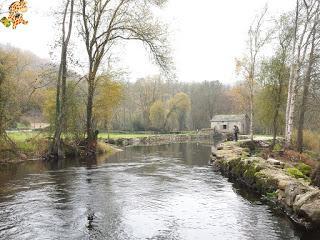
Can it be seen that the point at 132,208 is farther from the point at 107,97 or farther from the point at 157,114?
the point at 157,114

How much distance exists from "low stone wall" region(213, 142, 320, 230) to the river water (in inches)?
19.3

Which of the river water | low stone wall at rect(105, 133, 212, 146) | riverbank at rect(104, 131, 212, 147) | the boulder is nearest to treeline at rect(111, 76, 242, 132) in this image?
riverbank at rect(104, 131, 212, 147)

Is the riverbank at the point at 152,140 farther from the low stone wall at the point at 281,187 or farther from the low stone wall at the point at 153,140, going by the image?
the low stone wall at the point at 281,187

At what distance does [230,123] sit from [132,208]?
6893 centimetres

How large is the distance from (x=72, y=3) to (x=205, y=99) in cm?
6511

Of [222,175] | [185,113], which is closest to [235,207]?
[222,175]

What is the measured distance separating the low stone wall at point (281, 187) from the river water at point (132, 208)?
491mm

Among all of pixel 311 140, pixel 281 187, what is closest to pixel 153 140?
pixel 311 140

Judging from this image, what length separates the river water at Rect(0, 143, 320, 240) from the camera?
9648mm

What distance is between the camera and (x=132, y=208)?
12141 mm

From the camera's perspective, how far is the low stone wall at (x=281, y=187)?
10281 millimetres

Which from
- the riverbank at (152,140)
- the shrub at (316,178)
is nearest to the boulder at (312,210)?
the shrub at (316,178)

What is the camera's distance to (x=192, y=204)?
1282 cm

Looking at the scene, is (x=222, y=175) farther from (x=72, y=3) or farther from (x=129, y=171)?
(x=72, y=3)
